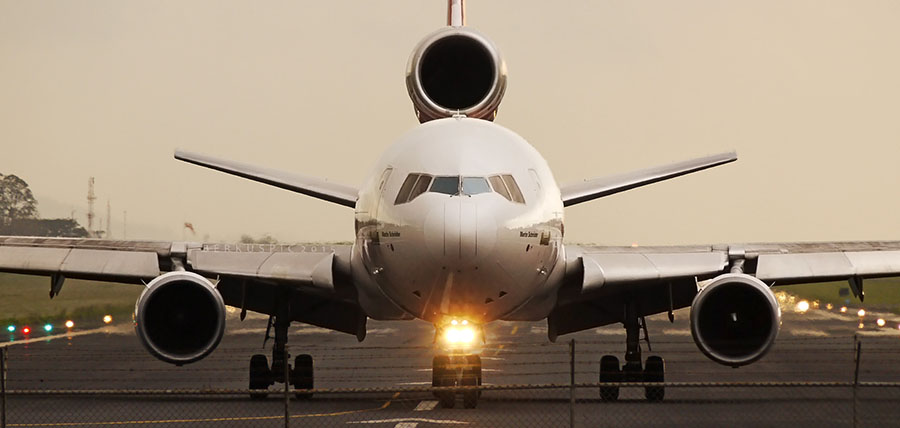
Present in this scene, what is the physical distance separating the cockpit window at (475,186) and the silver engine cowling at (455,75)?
562cm

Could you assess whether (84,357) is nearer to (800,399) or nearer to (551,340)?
(551,340)

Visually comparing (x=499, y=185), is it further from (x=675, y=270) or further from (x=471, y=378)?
(x=675, y=270)

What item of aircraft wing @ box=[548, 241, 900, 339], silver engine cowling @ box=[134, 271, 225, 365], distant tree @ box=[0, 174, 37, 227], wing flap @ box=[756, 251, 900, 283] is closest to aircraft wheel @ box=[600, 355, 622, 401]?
aircraft wing @ box=[548, 241, 900, 339]

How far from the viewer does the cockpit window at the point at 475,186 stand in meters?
15.4

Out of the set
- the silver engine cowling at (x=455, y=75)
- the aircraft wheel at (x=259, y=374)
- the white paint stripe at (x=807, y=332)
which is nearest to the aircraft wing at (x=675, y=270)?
the silver engine cowling at (x=455, y=75)

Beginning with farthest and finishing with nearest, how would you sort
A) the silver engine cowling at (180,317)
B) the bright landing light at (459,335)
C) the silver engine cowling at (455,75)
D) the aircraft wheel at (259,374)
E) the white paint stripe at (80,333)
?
the white paint stripe at (80,333) → the silver engine cowling at (455,75) → the aircraft wheel at (259,374) → the silver engine cowling at (180,317) → the bright landing light at (459,335)

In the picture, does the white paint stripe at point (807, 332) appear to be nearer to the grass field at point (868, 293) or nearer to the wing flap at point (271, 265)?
the grass field at point (868, 293)

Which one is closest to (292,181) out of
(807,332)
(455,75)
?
(455,75)

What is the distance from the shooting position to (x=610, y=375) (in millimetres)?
21391

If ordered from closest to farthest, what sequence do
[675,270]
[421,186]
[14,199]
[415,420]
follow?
[421,186], [415,420], [675,270], [14,199]

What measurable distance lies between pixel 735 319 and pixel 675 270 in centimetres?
144

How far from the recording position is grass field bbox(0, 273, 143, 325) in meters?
35.2

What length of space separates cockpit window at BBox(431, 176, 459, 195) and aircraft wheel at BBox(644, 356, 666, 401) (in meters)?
6.68

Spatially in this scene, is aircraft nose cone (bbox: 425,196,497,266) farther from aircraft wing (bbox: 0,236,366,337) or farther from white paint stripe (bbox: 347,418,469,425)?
aircraft wing (bbox: 0,236,366,337)
